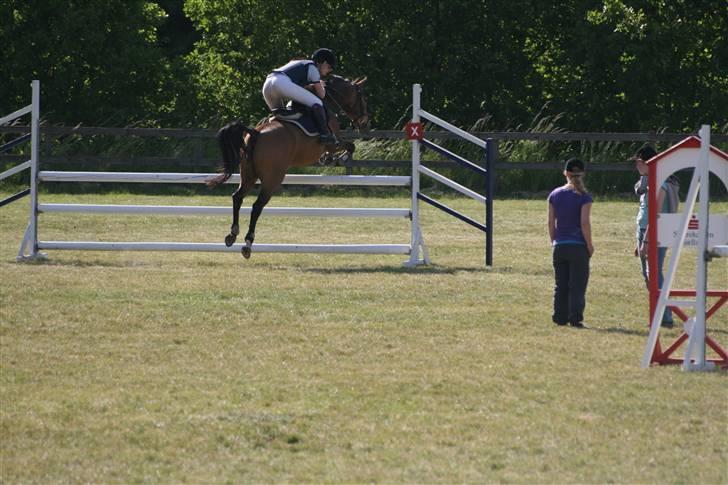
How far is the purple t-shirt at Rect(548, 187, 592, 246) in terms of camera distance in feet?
33.5

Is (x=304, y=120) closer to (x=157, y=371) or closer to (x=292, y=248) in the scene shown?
(x=292, y=248)

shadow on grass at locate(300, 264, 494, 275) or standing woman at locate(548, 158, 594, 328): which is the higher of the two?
standing woman at locate(548, 158, 594, 328)

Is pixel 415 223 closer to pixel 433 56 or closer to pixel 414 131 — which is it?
pixel 414 131

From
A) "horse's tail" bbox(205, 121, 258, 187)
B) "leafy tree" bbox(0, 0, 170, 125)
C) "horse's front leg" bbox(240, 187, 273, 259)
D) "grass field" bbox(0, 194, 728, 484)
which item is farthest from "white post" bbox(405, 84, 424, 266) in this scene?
"leafy tree" bbox(0, 0, 170, 125)

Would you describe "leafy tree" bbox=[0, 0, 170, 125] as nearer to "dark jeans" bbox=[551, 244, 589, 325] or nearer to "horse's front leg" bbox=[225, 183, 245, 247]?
"horse's front leg" bbox=[225, 183, 245, 247]

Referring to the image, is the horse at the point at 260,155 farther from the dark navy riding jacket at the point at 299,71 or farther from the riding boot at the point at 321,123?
the dark navy riding jacket at the point at 299,71

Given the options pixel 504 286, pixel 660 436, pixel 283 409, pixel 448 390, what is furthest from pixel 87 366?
pixel 504 286

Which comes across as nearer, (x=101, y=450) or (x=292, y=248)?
(x=101, y=450)

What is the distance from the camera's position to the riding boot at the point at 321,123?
44.5ft

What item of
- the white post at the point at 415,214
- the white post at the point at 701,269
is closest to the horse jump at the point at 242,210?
the white post at the point at 415,214

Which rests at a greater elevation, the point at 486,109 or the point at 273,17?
the point at 273,17

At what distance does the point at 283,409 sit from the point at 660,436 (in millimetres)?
2036

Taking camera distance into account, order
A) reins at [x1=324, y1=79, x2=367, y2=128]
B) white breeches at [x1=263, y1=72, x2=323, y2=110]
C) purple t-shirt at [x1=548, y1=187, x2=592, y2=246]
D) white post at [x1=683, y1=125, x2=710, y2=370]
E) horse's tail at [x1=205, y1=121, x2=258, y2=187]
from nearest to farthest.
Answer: white post at [x1=683, y1=125, x2=710, y2=370], purple t-shirt at [x1=548, y1=187, x2=592, y2=246], horse's tail at [x1=205, y1=121, x2=258, y2=187], white breeches at [x1=263, y1=72, x2=323, y2=110], reins at [x1=324, y1=79, x2=367, y2=128]

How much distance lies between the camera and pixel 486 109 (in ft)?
114
